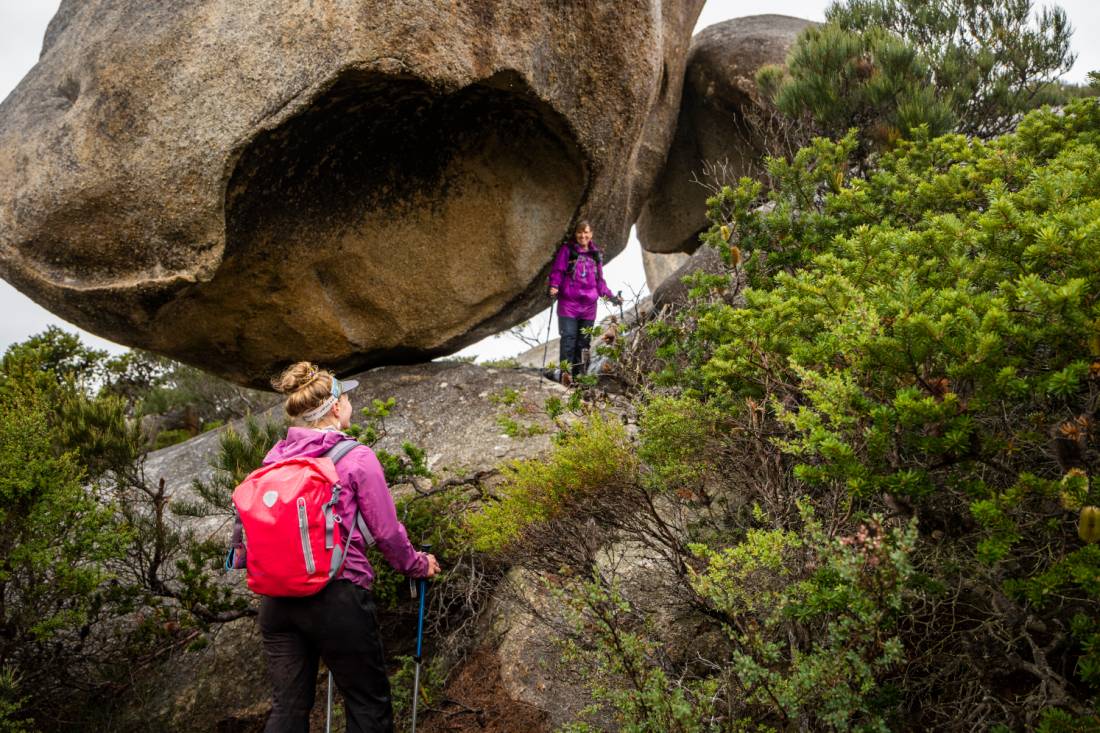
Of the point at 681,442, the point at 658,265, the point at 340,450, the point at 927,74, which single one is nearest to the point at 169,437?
the point at 340,450

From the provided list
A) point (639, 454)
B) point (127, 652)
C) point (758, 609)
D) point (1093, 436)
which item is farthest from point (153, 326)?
point (1093, 436)

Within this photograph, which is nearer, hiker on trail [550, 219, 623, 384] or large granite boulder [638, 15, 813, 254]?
hiker on trail [550, 219, 623, 384]

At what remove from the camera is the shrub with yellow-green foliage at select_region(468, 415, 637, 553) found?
4406mm

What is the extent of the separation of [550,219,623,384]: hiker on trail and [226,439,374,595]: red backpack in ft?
17.0

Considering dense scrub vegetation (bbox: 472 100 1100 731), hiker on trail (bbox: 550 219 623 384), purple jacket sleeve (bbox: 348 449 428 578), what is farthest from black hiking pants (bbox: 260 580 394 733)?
hiker on trail (bbox: 550 219 623 384)

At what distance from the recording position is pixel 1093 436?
110 inches

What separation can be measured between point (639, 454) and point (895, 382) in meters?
1.64

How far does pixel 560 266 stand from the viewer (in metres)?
8.45

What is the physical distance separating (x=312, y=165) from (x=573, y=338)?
3.25 metres

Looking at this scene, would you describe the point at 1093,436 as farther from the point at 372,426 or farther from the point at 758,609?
the point at 372,426

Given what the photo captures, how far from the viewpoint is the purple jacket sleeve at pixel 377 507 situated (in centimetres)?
346

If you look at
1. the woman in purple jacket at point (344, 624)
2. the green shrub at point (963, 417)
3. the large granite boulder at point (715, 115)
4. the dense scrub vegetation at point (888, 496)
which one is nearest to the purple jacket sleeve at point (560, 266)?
the large granite boulder at point (715, 115)

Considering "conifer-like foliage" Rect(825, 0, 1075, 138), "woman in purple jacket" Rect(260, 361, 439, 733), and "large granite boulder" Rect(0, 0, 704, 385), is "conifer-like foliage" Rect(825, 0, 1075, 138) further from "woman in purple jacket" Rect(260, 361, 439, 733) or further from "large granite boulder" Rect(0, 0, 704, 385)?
"woman in purple jacket" Rect(260, 361, 439, 733)

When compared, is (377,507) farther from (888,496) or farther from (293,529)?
(888,496)
